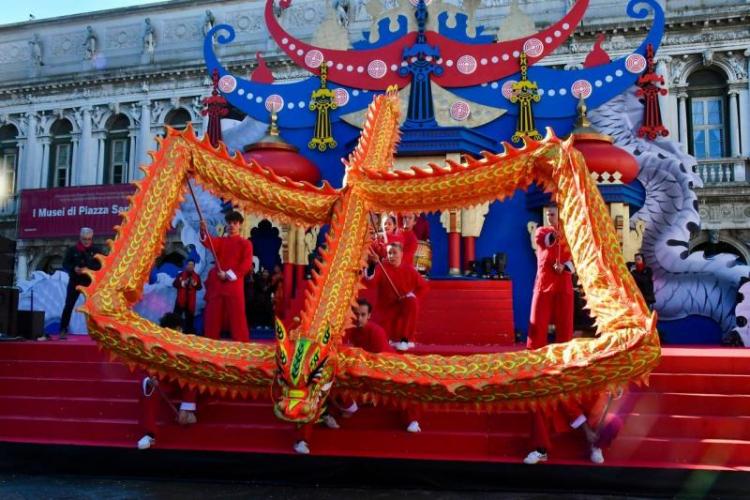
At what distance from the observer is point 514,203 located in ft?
35.8

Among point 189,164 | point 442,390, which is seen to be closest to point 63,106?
point 189,164

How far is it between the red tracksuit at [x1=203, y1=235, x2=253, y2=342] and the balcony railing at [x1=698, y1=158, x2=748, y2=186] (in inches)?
751

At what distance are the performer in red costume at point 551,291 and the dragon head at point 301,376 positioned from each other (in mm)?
2474

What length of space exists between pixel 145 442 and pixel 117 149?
26.9 m

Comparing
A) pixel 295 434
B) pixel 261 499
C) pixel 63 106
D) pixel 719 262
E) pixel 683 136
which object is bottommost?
pixel 261 499

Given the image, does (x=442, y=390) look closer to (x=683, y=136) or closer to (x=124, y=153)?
(x=683, y=136)

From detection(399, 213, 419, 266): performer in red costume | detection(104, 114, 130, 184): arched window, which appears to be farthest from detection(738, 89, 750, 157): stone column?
detection(104, 114, 130, 184): arched window

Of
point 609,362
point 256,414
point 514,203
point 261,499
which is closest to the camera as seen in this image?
point 609,362

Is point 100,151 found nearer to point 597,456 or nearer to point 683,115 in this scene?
point 683,115

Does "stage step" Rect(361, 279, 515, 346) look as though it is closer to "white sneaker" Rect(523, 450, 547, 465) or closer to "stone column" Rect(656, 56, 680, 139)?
"white sneaker" Rect(523, 450, 547, 465)

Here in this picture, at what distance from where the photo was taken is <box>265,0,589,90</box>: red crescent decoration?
1111 centimetres

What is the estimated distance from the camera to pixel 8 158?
30688mm

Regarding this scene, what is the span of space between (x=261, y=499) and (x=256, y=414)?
1163mm

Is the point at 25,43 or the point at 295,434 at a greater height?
the point at 25,43
